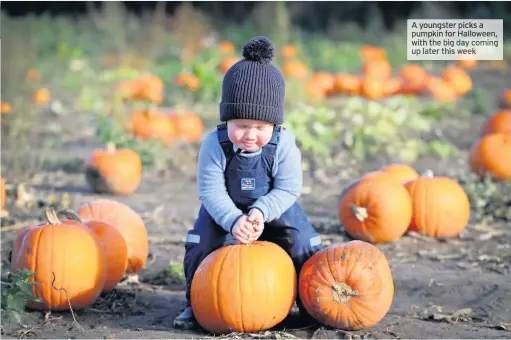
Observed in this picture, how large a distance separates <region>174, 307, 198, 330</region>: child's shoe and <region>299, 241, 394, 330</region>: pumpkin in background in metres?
0.61

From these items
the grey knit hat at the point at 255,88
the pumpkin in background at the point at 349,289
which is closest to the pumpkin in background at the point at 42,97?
the grey knit hat at the point at 255,88

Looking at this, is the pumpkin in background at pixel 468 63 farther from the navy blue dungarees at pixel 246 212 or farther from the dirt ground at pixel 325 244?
the navy blue dungarees at pixel 246 212

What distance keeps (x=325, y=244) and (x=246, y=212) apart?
57.5 inches

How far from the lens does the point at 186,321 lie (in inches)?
167

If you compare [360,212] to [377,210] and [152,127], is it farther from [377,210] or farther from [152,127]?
[152,127]

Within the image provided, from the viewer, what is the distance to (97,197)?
7.10m

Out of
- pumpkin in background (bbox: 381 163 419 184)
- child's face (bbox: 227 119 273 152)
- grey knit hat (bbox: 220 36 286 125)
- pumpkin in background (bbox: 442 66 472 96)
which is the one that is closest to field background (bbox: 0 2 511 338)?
pumpkin in background (bbox: 442 66 472 96)

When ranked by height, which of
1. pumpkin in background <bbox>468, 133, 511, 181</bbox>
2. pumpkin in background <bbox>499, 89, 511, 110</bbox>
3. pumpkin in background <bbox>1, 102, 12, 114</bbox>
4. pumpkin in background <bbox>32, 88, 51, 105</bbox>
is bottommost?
pumpkin in background <bbox>468, 133, 511, 181</bbox>

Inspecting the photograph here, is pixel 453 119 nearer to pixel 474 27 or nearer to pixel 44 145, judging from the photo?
pixel 474 27

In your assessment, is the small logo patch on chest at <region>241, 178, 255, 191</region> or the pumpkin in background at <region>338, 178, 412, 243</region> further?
the pumpkin in background at <region>338, 178, 412, 243</region>

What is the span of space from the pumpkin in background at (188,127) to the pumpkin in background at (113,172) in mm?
1571

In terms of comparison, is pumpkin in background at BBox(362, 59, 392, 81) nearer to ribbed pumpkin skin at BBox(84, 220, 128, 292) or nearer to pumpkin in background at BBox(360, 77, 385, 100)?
pumpkin in background at BBox(360, 77, 385, 100)

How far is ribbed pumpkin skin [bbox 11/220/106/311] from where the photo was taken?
14.2 ft

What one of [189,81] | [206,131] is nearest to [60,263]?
[206,131]
